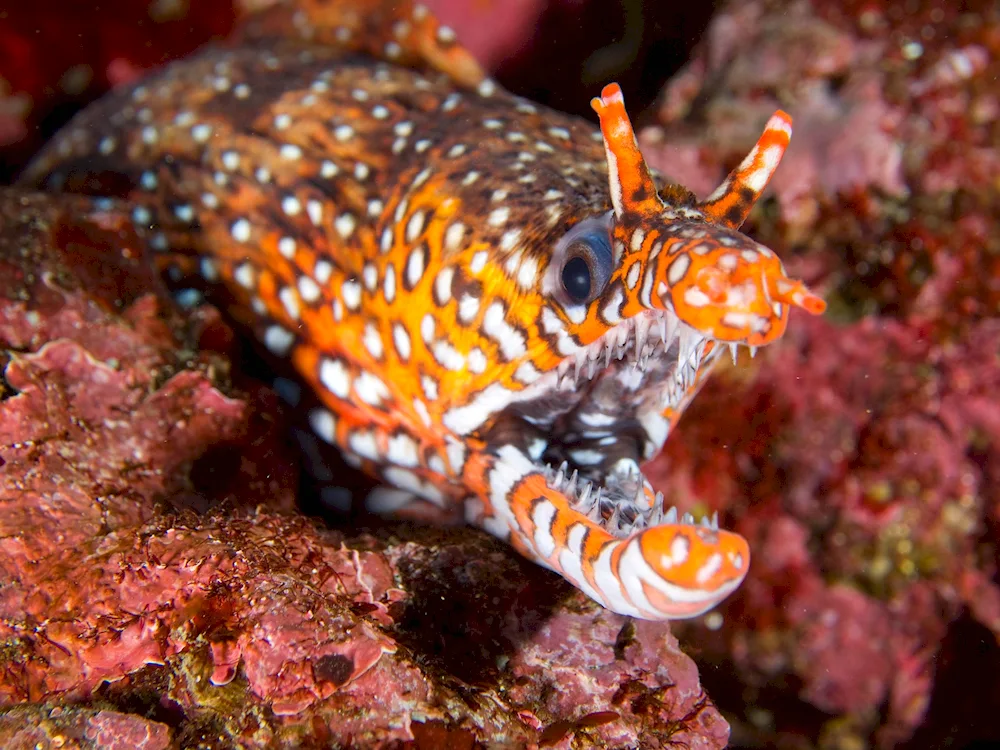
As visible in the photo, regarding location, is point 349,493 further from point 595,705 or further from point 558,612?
point 595,705

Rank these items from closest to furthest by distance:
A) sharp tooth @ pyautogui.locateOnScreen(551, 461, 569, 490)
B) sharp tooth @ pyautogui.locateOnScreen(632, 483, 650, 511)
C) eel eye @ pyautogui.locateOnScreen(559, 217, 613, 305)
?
eel eye @ pyautogui.locateOnScreen(559, 217, 613, 305), sharp tooth @ pyautogui.locateOnScreen(551, 461, 569, 490), sharp tooth @ pyautogui.locateOnScreen(632, 483, 650, 511)

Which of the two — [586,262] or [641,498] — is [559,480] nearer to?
[641,498]

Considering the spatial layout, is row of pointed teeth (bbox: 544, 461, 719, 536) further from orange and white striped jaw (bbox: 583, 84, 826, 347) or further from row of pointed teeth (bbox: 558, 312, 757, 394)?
orange and white striped jaw (bbox: 583, 84, 826, 347)

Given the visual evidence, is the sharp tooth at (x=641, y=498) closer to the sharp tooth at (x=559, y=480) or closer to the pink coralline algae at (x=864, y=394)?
the sharp tooth at (x=559, y=480)

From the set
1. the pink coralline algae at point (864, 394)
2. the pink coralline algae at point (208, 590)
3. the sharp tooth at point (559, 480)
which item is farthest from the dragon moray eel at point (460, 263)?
the pink coralline algae at point (864, 394)

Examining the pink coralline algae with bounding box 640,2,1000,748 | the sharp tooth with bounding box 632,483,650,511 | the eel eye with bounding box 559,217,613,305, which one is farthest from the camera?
the pink coralline algae with bounding box 640,2,1000,748

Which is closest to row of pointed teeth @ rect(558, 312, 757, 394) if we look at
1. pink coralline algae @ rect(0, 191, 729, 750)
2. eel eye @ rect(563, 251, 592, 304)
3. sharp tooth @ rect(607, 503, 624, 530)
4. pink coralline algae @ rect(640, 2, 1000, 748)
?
eel eye @ rect(563, 251, 592, 304)

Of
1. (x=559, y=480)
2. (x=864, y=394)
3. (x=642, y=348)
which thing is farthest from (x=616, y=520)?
(x=864, y=394)

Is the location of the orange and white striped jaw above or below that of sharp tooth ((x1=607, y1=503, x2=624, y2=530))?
above
